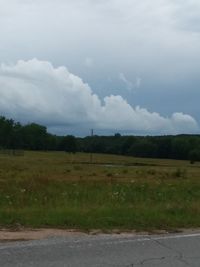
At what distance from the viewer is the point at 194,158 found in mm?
111688

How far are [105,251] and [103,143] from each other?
129m

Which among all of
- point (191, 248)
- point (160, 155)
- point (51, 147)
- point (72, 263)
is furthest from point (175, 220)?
point (51, 147)

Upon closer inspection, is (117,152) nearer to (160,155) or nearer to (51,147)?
(160,155)

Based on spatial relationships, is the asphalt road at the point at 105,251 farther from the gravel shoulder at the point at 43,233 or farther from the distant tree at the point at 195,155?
the distant tree at the point at 195,155

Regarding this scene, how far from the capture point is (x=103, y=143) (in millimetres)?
137625

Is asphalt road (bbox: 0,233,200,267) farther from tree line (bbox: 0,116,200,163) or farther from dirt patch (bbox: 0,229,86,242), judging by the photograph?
tree line (bbox: 0,116,200,163)

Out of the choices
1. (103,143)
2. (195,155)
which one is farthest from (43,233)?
(103,143)

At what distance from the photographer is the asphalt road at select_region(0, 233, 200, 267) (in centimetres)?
740

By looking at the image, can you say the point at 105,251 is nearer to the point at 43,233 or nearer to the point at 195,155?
the point at 43,233

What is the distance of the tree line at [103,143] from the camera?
12456 centimetres

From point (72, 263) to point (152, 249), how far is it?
1586mm

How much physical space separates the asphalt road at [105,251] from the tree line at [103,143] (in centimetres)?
10151

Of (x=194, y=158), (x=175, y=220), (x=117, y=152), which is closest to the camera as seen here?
(x=175, y=220)

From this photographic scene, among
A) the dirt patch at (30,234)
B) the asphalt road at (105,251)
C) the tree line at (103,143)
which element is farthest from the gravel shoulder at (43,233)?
the tree line at (103,143)
